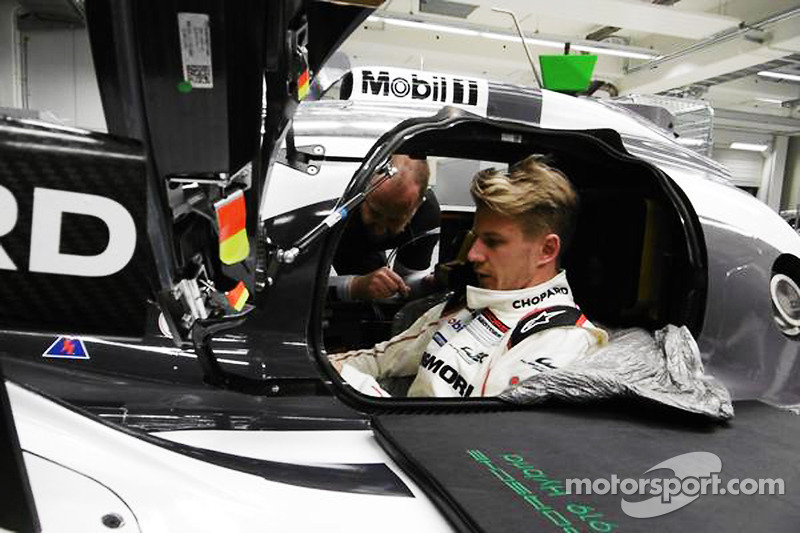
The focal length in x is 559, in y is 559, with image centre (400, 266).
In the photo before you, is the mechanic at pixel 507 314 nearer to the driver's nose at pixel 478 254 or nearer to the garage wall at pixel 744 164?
the driver's nose at pixel 478 254

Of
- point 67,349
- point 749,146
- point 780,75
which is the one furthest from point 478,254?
point 749,146

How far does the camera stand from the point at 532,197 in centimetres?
176

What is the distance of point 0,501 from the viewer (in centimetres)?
63

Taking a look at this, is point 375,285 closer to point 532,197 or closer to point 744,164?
point 532,197

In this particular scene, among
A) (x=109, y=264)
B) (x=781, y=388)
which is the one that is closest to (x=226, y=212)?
(x=109, y=264)

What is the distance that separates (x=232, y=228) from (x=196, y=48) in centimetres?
31

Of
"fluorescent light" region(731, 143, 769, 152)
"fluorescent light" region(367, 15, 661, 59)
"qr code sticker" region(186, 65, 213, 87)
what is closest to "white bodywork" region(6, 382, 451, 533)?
"qr code sticker" region(186, 65, 213, 87)

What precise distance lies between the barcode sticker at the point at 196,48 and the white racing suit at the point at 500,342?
1034 mm

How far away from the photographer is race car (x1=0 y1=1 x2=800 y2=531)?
63 cm

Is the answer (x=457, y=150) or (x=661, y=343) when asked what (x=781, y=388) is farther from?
(x=457, y=150)

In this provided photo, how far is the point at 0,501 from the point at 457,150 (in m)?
1.86

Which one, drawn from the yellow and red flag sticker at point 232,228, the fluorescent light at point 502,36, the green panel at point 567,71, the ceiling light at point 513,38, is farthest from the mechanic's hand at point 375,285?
the ceiling light at point 513,38

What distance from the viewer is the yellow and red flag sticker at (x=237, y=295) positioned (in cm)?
110

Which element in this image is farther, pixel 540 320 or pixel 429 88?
pixel 429 88
